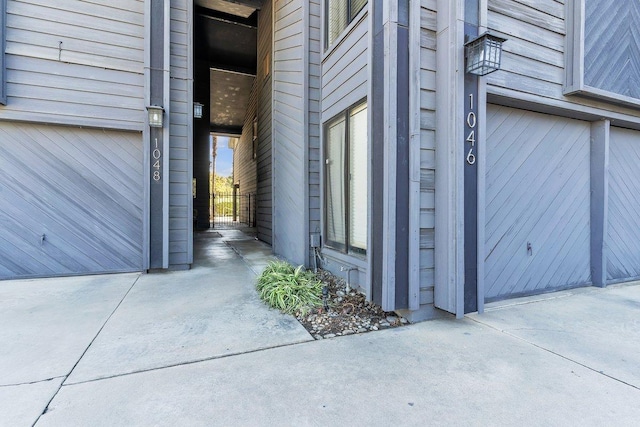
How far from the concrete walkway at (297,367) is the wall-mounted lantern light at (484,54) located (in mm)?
2093

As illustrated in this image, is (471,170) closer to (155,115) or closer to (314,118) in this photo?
(314,118)

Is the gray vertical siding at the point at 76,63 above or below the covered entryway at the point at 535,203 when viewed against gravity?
above

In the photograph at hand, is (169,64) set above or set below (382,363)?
above

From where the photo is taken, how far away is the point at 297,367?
196cm

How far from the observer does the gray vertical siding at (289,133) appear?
4.60 meters

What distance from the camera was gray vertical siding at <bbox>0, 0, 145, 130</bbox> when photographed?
12.8 ft

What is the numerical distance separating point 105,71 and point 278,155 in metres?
2.71

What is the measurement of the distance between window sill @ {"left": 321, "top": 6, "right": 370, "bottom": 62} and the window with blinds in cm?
11

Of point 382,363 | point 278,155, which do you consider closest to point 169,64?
point 278,155

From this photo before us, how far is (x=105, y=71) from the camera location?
4.28 m

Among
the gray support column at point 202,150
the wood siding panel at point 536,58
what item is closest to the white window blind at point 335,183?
the wood siding panel at point 536,58

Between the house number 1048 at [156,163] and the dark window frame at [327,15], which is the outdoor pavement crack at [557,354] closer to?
the dark window frame at [327,15]

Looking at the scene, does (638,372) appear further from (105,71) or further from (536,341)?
(105,71)

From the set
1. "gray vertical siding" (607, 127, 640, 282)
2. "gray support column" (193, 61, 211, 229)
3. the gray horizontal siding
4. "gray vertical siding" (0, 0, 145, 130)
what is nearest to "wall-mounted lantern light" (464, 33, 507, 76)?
the gray horizontal siding
